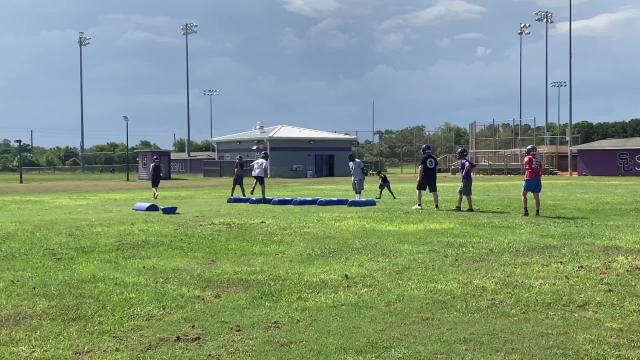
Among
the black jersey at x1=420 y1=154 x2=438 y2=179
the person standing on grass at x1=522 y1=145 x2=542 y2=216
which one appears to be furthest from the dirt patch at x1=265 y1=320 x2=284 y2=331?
the black jersey at x1=420 y1=154 x2=438 y2=179

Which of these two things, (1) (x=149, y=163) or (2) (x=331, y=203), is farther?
(1) (x=149, y=163)

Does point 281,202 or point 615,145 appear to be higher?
point 615,145

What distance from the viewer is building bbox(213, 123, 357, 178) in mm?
69375

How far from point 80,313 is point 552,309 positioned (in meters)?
5.16

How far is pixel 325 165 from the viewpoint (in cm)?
7169

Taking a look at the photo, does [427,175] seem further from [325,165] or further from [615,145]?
[325,165]

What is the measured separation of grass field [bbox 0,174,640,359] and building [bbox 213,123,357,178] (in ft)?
182

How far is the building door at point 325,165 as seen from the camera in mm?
71188

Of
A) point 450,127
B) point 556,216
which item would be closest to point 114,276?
point 556,216

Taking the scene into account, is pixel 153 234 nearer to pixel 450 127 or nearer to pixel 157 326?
pixel 157 326

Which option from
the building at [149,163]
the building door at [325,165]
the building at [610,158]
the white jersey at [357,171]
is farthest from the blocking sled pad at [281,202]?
the building door at [325,165]

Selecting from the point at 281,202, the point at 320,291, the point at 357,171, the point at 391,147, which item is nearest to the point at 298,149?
the point at 391,147

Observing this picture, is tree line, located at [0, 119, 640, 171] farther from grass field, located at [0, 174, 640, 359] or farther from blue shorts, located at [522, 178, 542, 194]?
grass field, located at [0, 174, 640, 359]

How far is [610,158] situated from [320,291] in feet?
195
